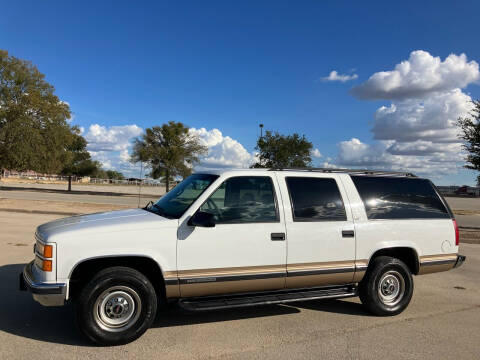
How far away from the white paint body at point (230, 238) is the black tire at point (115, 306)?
23 cm

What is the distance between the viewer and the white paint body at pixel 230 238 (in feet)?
13.0

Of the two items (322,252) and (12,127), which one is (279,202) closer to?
(322,252)

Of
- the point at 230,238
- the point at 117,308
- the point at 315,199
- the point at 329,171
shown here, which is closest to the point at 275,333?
the point at 230,238

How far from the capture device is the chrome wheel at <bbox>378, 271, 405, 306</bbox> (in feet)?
17.1

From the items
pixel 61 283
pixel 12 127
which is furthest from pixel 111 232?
pixel 12 127

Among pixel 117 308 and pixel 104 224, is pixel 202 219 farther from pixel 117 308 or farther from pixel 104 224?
pixel 117 308

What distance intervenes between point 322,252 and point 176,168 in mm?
29475

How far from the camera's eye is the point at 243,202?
4609mm

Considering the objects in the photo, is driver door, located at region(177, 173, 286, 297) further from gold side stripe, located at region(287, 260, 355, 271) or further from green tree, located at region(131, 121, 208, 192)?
green tree, located at region(131, 121, 208, 192)

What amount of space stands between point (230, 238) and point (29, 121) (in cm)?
2369

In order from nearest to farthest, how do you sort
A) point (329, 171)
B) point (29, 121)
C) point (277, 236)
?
point (277, 236) < point (329, 171) < point (29, 121)

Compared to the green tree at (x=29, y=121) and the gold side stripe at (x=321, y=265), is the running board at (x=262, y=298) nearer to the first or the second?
the gold side stripe at (x=321, y=265)

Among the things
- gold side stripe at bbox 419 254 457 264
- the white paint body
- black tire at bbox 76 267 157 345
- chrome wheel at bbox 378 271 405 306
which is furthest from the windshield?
gold side stripe at bbox 419 254 457 264

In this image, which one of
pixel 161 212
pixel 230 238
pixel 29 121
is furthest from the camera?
pixel 29 121
